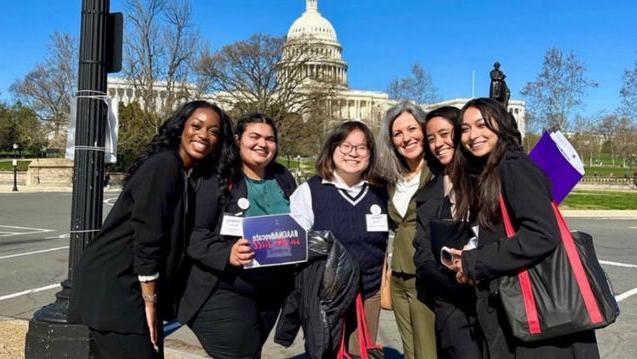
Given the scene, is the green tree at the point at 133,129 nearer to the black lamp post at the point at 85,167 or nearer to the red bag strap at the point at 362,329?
the black lamp post at the point at 85,167

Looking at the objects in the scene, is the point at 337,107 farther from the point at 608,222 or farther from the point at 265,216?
the point at 265,216

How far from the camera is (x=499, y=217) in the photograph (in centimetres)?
279

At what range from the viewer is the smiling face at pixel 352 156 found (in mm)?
3580

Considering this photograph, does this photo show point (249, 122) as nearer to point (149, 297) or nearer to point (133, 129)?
point (149, 297)

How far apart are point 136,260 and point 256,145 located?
38.1 inches

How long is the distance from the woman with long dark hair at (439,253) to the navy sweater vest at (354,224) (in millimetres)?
303

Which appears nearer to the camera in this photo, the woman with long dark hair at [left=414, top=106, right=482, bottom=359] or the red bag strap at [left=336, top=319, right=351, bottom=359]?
the woman with long dark hair at [left=414, top=106, right=482, bottom=359]

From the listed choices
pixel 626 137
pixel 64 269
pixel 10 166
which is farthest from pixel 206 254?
pixel 10 166

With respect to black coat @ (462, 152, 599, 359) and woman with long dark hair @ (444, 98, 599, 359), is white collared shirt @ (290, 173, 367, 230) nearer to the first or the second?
woman with long dark hair @ (444, 98, 599, 359)

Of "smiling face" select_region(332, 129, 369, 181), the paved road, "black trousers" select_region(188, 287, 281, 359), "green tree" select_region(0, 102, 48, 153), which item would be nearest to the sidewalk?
the paved road

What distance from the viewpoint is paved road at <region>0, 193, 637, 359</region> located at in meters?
5.67

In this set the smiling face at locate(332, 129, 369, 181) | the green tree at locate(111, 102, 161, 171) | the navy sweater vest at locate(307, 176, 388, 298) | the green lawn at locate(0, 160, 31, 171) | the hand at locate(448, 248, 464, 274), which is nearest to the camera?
the hand at locate(448, 248, 464, 274)

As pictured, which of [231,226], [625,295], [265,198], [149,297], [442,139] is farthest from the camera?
[625,295]

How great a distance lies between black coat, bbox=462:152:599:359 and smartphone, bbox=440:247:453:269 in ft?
0.61
